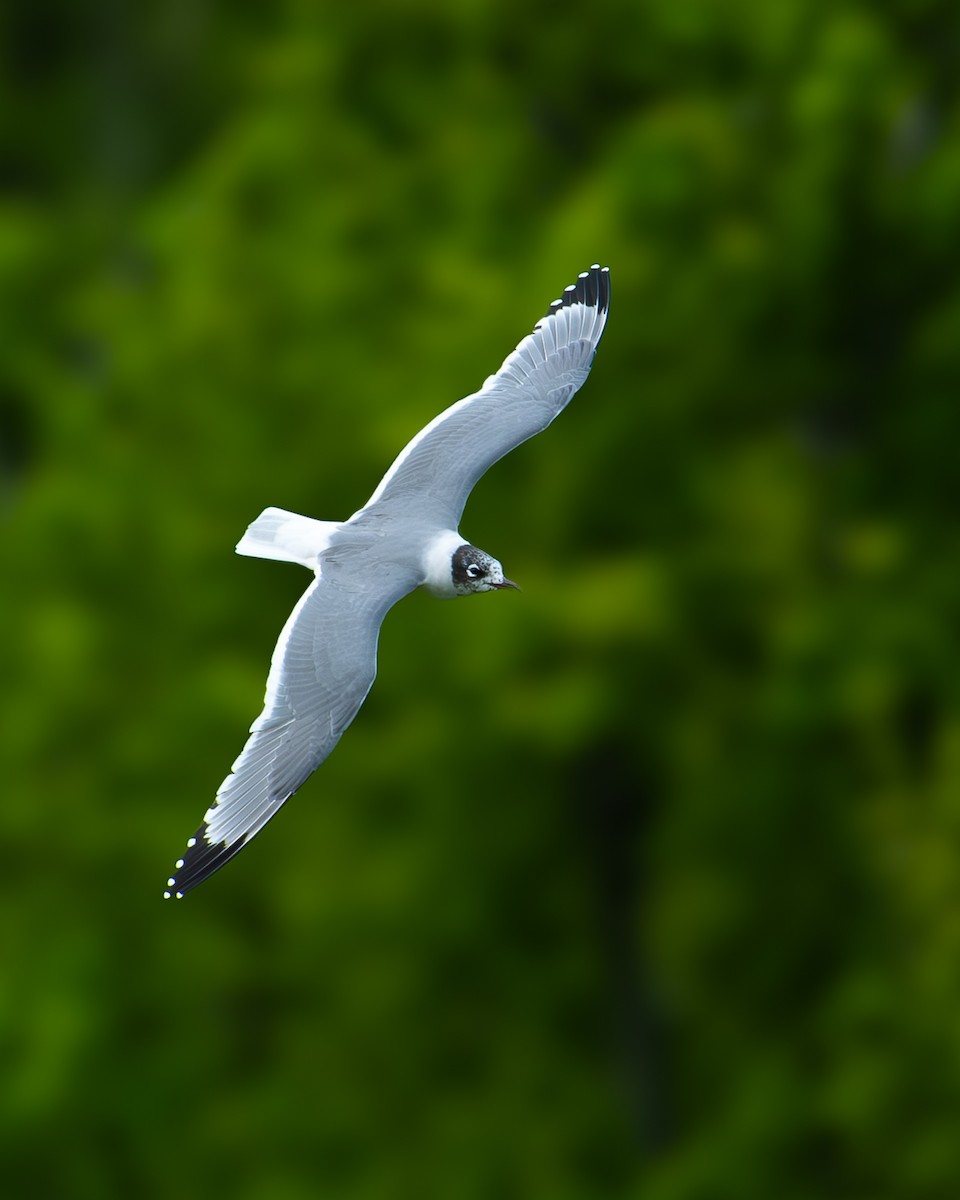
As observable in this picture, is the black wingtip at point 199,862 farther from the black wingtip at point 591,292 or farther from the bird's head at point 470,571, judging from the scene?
the black wingtip at point 591,292

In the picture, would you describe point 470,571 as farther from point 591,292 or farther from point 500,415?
point 591,292

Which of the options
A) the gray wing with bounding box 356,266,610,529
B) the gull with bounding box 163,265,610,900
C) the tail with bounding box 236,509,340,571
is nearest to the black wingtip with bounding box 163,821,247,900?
the gull with bounding box 163,265,610,900

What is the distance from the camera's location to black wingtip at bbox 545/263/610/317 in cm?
643

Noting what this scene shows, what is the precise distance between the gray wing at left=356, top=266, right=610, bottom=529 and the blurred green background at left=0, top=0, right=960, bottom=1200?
4.11 feet

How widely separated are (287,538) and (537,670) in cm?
250

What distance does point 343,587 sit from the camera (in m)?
5.24

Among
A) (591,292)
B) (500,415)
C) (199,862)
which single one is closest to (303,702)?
(199,862)

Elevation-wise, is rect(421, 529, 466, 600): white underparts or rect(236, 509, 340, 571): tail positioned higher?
rect(236, 509, 340, 571): tail

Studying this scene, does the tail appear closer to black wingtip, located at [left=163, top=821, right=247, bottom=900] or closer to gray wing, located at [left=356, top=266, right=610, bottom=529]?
gray wing, located at [left=356, top=266, right=610, bottom=529]

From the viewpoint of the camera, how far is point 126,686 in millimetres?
8383

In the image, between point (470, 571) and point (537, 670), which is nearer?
point (470, 571)

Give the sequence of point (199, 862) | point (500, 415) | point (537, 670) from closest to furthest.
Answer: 1. point (199, 862)
2. point (500, 415)
3. point (537, 670)

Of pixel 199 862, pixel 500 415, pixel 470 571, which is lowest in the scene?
pixel 199 862

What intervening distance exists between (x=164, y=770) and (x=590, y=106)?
3299 millimetres
